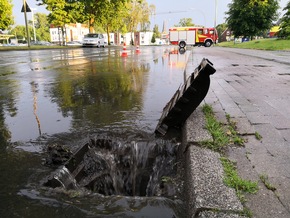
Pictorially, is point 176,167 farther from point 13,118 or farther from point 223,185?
point 13,118

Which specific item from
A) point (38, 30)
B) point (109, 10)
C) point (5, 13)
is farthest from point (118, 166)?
point (38, 30)

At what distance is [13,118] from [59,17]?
34196 millimetres

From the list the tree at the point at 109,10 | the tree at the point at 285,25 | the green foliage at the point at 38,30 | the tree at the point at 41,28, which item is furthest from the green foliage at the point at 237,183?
the tree at the point at 41,28

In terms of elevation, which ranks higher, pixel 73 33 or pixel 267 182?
pixel 73 33

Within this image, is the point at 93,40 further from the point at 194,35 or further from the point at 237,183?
the point at 237,183

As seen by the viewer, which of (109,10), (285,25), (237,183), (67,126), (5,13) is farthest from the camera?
(109,10)

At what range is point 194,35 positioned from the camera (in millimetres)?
40156

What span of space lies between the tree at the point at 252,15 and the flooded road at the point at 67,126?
43698mm

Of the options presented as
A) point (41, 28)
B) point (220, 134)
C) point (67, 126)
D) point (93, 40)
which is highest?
point (41, 28)

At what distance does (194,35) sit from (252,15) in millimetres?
11773

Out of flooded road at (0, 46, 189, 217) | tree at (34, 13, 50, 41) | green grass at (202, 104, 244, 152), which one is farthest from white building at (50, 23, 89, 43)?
green grass at (202, 104, 244, 152)

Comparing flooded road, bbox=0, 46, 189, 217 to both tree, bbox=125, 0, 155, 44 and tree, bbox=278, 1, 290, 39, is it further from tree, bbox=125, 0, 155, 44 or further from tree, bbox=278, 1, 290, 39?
tree, bbox=125, 0, 155, 44

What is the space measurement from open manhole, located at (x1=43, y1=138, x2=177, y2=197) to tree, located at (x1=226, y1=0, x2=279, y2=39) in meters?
47.2

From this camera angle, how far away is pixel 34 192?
91.1 inches
